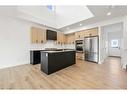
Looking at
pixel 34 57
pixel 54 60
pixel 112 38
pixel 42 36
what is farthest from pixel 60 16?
pixel 112 38

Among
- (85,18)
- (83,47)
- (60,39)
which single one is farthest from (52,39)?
(85,18)

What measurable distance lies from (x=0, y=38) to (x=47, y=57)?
2.75 m

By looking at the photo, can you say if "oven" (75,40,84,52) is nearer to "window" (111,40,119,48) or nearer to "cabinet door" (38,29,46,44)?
"cabinet door" (38,29,46,44)

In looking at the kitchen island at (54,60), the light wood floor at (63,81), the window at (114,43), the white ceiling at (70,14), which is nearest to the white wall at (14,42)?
the light wood floor at (63,81)

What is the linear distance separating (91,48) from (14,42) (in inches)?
191

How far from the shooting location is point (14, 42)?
16.9ft

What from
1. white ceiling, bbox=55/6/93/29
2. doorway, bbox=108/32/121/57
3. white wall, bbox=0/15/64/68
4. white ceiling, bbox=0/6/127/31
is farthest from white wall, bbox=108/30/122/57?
white wall, bbox=0/15/64/68

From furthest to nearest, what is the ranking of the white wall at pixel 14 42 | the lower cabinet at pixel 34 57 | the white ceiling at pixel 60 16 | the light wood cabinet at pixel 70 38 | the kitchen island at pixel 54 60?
the light wood cabinet at pixel 70 38 < the lower cabinet at pixel 34 57 < the white ceiling at pixel 60 16 < the white wall at pixel 14 42 < the kitchen island at pixel 54 60

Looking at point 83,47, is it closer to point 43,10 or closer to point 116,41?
point 43,10

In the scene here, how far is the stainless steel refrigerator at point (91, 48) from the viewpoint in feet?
20.1

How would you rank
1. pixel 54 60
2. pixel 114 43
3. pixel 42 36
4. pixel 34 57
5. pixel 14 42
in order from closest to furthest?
pixel 54 60, pixel 14 42, pixel 34 57, pixel 42 36, pixel 114 43

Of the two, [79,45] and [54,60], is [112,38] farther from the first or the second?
[54,60]

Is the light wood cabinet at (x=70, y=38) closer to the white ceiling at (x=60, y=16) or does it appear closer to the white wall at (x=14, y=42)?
the white ceiling at (x=60, y=16)

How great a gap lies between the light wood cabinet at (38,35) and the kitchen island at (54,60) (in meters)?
2.25
